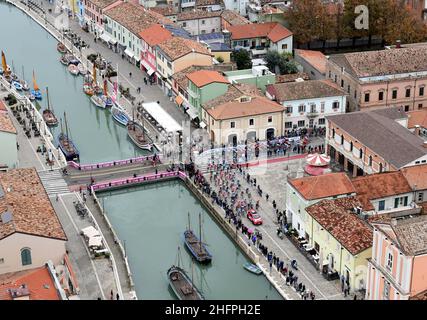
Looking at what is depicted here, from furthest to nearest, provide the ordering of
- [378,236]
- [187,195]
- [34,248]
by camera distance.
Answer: [187,195] < [34,248] < [378,236]

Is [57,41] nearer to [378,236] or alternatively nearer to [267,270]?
[267,270]

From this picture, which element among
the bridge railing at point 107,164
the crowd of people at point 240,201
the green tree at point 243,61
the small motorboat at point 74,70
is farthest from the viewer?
the small motorboat at point 74,70

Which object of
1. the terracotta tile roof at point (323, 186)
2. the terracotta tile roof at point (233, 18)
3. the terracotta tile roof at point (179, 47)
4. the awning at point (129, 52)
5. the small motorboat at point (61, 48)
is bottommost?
the small motorboat at point (61, 48)

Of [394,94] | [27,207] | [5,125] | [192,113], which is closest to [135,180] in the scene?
[5,125]

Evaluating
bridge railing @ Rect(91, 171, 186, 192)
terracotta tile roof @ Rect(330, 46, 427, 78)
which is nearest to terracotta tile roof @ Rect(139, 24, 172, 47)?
terracotta tile roof @ Rect(330, 46, 427, 78)

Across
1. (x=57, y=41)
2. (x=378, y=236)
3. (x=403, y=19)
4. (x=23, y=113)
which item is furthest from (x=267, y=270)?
(x=57, y=41)

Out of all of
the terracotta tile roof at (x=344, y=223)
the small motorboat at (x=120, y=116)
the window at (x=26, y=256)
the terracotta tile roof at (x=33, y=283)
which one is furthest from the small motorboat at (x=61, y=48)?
the terracotta tile roof at (x=33, y=283)

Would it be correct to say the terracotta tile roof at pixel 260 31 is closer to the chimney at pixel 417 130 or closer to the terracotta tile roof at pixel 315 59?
the terracotta tile roof at pixel 315 59
